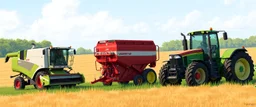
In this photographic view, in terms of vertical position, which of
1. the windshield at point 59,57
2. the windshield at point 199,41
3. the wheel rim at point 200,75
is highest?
the windshield at point 199,41

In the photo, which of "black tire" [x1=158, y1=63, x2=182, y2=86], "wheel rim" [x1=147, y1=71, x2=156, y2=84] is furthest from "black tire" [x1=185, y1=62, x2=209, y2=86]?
"wheel rim" [x1=147, y1=71, x2=156, y2=84]

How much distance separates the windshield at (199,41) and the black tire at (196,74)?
113cm

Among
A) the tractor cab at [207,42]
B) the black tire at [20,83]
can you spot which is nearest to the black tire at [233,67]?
the tractor cab at [207,42]

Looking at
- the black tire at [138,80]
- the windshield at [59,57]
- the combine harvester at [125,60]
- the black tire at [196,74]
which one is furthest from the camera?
the windshield at [59,57]

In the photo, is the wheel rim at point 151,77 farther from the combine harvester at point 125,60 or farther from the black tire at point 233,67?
the black tire at point 233,67

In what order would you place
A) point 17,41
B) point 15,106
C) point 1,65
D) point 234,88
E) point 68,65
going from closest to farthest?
point 15,106 < point 234,88 < point 68,65 < point 1,65 < point 17,41

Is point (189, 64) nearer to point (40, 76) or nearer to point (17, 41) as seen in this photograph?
point (40, 76)

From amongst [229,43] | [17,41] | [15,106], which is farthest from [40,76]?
[229,43]

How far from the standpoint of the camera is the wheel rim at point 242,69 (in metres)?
18.3

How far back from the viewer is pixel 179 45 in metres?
114

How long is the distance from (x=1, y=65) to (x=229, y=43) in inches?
2966

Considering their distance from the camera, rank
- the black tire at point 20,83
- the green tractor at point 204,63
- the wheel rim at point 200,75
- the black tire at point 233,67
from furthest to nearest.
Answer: the black tire at point 20,83, the black tire at point 233,67, the green tractor at point 204,63, the wheel rim at point 200,75

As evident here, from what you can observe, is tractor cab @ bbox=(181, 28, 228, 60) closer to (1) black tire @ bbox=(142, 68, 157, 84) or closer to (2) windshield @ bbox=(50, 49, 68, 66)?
(1) black tire @ bbox=(142, 68, 157, 84)

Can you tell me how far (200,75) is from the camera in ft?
56.7
